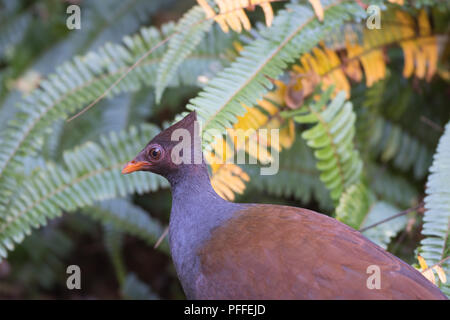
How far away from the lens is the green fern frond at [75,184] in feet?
7.50

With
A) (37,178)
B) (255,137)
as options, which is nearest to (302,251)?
(255,137)

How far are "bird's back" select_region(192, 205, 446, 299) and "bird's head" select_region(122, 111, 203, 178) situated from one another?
1.20 ft

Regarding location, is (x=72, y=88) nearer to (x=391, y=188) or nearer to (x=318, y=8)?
(x=318, y=8)

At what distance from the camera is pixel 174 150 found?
2.01m

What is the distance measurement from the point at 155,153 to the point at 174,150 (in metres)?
0.08

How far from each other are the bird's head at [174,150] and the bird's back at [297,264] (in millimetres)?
366

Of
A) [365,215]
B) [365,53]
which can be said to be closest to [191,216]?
[365,215]

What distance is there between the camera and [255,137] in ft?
7.89

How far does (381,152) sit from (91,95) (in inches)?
72.9

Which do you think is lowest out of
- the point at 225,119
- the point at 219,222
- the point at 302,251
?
the point at 302,251

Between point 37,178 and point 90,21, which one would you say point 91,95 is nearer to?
point 37,178

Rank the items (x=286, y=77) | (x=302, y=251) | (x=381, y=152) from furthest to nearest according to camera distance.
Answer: (x=381, y=152)
(x=286, y=77)
(x=302, y=251)

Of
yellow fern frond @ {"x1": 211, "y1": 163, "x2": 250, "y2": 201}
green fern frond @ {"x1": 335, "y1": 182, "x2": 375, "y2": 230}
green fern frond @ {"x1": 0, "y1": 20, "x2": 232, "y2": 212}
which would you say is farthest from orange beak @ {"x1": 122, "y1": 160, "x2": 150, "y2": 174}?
green fern frond @ {"x1": 335, "y1": 182, "x2": 375, "y2": 230}

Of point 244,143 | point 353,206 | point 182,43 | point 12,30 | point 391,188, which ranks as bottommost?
point 391,188
